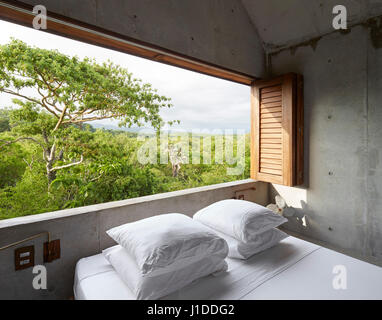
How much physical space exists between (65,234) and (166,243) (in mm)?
707

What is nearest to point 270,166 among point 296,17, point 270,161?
point 270,161

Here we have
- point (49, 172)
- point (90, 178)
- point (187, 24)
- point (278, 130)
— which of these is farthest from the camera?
point (278, 130)

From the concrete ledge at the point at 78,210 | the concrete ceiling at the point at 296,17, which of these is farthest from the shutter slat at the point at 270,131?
the concrete ledge at the point at 78,210

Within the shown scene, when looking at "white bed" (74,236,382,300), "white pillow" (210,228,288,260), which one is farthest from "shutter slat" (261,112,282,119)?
"white bed" (74,236,382,300)

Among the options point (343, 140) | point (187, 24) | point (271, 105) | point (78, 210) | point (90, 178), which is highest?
point (187, 24)

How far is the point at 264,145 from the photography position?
8.65 ft

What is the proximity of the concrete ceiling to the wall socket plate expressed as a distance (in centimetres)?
292

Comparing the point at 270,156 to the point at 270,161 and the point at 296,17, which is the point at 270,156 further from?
the point at 296,17

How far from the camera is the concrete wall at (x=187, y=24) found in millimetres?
1521

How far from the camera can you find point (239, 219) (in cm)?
152

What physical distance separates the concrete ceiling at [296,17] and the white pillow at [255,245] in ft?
6.60

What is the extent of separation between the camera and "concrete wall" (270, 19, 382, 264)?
6.56 feet

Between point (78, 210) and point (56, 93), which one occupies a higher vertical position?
point (56, 93)
